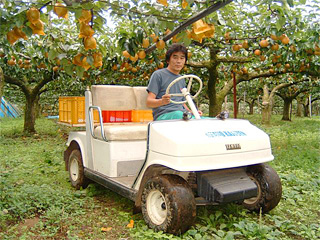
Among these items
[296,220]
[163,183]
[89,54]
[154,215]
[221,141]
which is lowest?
[296,220]

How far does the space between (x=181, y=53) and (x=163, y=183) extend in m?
1.51

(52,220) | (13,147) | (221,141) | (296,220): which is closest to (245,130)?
(221,141)

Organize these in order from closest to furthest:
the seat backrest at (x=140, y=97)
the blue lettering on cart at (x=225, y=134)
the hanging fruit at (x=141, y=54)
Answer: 1. the blue lettering on cart at (x=225, y=134)
2. the hanging fruit at (x=141, y=54)
3. the seat backrest at (x=140, y=97)

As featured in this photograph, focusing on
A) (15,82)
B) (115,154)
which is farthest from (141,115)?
(15,82)

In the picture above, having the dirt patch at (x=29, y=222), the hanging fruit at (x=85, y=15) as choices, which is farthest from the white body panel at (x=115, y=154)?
the hanging fruit at (x=85, y=15)

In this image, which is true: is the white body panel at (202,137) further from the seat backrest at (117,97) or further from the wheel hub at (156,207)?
the seat backrest at (117,97)

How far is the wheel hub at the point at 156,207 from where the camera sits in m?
2.86

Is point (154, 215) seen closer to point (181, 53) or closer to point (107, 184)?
point (107, 184)

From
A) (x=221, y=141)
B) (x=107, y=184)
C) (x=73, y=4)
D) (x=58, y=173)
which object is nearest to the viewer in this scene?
(x=73, y=4)

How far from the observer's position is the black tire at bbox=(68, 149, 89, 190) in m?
4.16

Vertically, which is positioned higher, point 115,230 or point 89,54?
point 89,54

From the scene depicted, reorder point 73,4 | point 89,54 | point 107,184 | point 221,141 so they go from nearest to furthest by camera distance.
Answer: point 73,4 < point 221,141 < point 89,54 < point 107,184

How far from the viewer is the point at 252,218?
3.20 metres

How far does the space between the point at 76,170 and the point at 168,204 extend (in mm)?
2100
